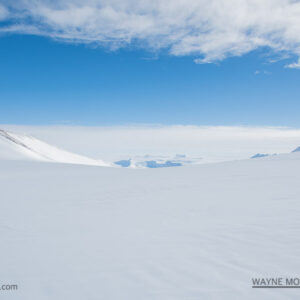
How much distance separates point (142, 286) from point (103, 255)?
1170 mm

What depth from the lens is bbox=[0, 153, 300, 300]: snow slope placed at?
3.36m

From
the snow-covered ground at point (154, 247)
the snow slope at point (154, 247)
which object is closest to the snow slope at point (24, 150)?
the snow-covered ground at point (154, 247)

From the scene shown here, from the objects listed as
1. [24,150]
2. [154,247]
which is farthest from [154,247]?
[24,150]

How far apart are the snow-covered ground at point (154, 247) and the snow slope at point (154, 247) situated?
15 mm

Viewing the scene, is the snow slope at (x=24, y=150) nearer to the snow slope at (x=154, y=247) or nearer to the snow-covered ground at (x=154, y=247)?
the snow-covered ground at (x=154, y=247)

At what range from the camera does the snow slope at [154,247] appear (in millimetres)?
3363

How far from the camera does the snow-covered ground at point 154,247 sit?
3.37 metres

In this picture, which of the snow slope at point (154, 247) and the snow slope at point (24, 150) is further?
the snow slope at point (24, 150)

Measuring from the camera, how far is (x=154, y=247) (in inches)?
179

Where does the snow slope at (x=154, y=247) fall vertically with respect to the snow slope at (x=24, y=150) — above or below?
below

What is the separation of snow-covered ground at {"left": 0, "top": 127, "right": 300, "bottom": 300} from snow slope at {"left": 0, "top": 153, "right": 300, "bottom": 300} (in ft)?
0.05

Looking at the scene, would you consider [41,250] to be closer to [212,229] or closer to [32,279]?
[32,279]

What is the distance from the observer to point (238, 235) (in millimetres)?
4805

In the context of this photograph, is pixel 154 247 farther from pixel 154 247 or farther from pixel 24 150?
pixel 24 150
